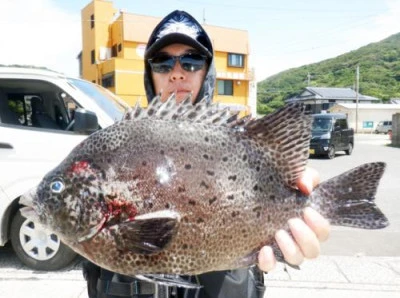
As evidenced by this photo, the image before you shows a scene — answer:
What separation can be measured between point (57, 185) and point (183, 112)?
1.82 ft

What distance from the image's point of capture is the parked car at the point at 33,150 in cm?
456

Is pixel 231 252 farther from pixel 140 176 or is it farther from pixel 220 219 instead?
pixel 140 176

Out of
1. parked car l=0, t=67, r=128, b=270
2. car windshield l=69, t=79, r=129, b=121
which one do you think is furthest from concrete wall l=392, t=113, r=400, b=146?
parked car l=0, t=67, r=128, b=270

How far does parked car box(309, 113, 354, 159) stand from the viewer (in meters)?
18.9

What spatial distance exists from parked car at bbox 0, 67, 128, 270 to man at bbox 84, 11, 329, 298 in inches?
86.9

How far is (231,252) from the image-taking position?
4.66 ft

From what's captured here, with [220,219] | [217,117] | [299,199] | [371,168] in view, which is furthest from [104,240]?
[371,168]

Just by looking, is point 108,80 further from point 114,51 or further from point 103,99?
point 103,99

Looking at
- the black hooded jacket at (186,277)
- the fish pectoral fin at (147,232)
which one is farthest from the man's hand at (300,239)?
the black hooded jacket at (186,277)

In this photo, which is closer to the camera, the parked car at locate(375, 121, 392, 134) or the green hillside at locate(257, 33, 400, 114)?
the parked car at locate(375, 121, 392, 134)

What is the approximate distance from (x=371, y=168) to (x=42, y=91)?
531 centimetres

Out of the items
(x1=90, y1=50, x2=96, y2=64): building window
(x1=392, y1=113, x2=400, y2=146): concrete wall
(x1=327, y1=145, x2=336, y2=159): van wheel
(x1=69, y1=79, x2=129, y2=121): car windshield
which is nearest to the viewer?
(x1=69, y1=79, x2=129, y2=121): car windshield

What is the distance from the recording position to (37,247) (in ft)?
15.7

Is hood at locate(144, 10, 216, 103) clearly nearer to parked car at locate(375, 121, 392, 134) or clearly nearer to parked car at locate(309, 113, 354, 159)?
parked car at locate(309, 113, 354, 159)
